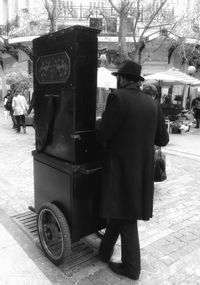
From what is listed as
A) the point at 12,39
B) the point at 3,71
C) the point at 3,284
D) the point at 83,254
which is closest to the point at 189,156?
the point at 83,254

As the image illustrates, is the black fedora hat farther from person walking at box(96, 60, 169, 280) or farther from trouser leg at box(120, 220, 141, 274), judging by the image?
trouser leg at box(120, 220, 141, 274)

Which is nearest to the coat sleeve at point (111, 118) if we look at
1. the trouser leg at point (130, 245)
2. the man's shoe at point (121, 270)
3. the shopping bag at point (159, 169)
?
the trouser leg at point (130, 245)

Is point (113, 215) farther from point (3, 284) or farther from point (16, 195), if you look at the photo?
point (16, 195)

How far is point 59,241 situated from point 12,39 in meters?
18.6

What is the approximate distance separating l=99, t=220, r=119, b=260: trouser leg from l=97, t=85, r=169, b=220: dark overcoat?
0.23 m

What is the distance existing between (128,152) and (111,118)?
340 millimetres

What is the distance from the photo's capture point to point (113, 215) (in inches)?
107

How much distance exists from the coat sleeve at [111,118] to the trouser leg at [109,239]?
0.88 m

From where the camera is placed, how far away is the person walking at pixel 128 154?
8.33 feet

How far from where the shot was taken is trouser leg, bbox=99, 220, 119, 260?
2943mm

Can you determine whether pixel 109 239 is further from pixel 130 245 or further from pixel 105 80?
pixel 105 80

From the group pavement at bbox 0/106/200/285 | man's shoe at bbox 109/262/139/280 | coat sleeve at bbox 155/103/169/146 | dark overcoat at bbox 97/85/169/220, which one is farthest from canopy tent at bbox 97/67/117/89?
man's shoe at bbox 109/262/139/280

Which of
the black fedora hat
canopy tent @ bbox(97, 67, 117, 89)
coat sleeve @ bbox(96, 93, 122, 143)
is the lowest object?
canopy tent @ bbox(97, 67, 117, 89)

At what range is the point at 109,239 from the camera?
3.05 meters
